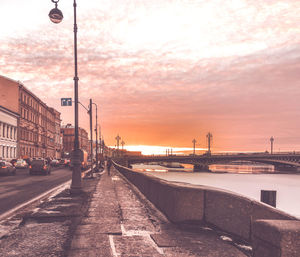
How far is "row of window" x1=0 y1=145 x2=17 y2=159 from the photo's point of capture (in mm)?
59156

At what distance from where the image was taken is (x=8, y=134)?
62906 mm

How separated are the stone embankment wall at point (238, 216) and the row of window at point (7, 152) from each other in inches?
2205

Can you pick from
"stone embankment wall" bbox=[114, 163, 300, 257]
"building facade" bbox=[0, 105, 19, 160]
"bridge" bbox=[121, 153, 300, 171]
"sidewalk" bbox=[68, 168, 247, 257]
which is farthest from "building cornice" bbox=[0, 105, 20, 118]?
"stone embankment wall" bbox=[114, 163, 300, 257]

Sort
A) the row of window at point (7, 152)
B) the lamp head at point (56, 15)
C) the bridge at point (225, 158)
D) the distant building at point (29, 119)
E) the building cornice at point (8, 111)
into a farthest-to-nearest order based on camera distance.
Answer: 1. the bridge at point (225, 158)
2. the distant building at point (29, 119)
3. the building cornice at point (8, 111)
4. the row of window at point (7, 152)
5. the lamp head at point (56, 15)

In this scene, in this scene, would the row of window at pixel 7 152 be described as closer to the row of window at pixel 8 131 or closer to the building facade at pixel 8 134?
the building facade at pixel 8 134

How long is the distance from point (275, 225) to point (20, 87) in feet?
238

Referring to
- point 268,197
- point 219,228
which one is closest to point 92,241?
point 219,228

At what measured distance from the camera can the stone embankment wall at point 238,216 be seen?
3396mm

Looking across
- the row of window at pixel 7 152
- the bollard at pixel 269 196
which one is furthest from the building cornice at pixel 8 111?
the bollard at pixel 269 196

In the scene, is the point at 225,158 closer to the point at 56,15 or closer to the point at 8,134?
the point at 8,134

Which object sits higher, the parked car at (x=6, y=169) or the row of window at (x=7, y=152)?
the row of window at (x=7, y=152)

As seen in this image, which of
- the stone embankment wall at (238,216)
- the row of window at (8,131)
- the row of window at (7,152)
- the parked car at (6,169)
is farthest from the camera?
the row of window at (8,131)

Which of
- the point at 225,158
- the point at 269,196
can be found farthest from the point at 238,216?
the point at 225,158

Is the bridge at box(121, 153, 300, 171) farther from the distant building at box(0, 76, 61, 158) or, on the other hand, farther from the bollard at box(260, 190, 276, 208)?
the bollard at box(260, 190, 276, 208)
